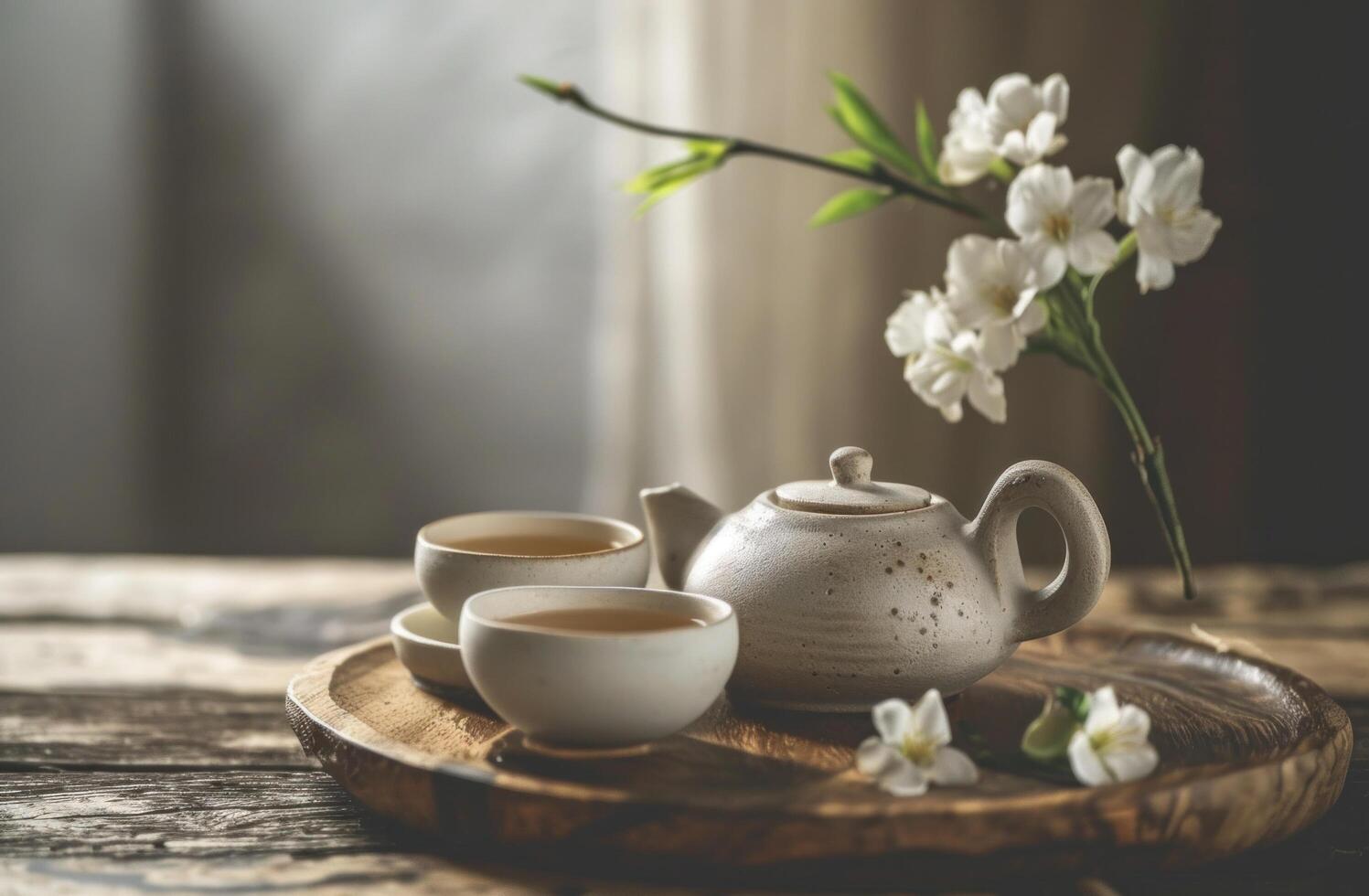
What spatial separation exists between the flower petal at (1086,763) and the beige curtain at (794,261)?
1454 millimetres

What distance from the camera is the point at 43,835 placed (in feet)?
2.13

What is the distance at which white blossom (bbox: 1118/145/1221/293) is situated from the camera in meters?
0.70

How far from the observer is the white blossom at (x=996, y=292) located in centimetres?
73

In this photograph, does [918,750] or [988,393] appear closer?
[918,750]

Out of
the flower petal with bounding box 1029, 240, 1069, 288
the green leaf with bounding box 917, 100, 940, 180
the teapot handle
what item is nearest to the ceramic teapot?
the teapot handle

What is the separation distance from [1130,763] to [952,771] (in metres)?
0.09

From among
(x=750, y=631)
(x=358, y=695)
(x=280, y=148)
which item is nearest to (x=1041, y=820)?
(x=750, y=631)

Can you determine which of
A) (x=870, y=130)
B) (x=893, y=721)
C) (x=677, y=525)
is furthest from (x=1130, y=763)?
(x=870, y=130)

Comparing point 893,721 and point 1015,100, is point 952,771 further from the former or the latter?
point 1015,100

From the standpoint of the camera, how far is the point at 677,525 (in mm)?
831

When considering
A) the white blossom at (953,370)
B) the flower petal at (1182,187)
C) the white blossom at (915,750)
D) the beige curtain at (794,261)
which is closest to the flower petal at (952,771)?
the white blossom at (915,750)

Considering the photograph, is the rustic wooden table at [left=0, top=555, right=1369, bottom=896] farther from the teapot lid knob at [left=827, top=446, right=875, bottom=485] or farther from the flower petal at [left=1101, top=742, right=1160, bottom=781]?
the teapot lid knob at [left=827, top=446, right=875, bottom=485]

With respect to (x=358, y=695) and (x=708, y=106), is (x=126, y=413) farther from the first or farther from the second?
(x=358, y=695)

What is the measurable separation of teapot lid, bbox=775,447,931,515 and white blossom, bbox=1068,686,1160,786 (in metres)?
0.17
